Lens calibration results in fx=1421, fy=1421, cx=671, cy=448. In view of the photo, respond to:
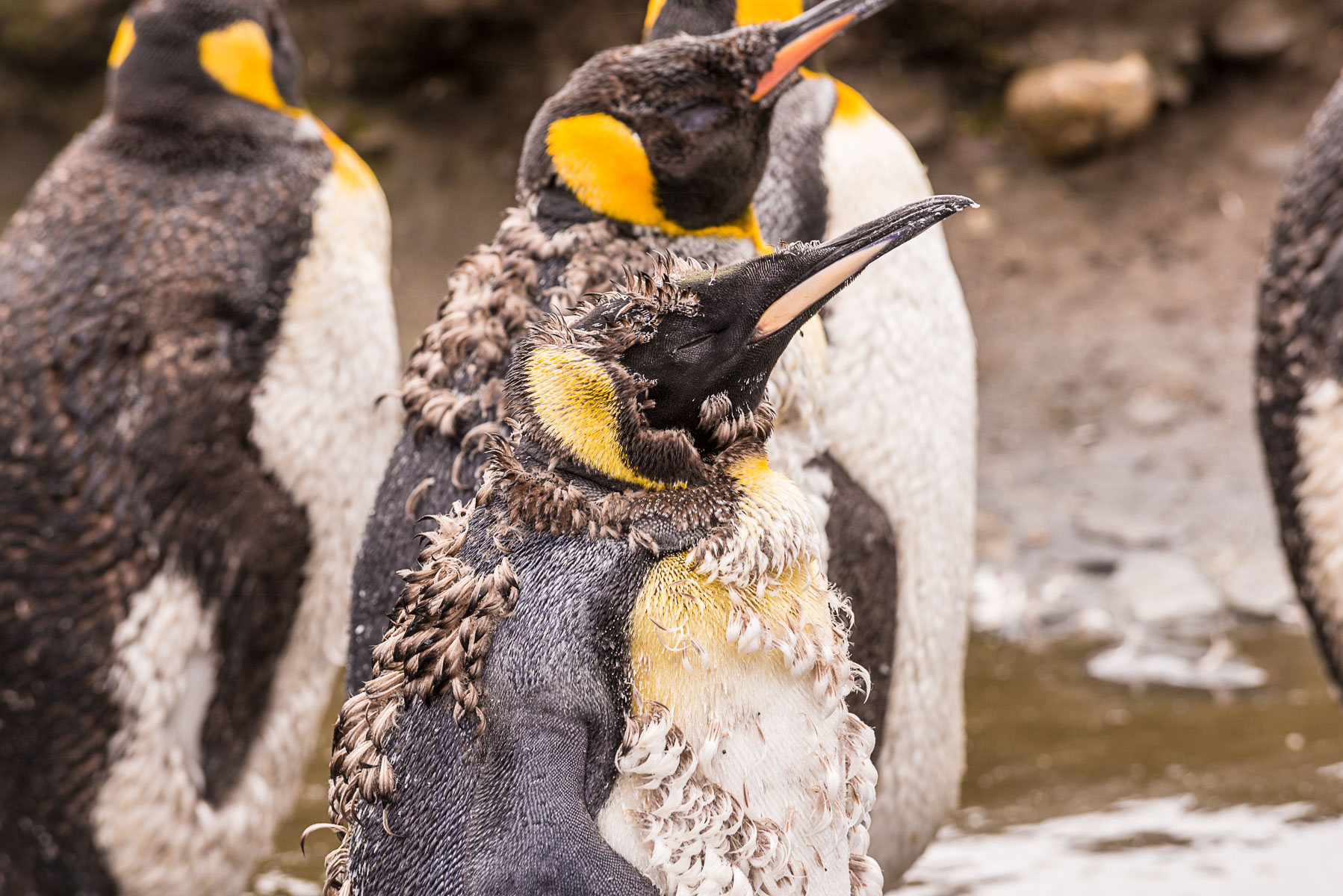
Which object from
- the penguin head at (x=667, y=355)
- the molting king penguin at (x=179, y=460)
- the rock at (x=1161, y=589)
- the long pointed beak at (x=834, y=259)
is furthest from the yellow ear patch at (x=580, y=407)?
the rock at (x=1161, y=589)

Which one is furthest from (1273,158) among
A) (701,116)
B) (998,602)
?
(701,116)

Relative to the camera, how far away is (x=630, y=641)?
3.34ft

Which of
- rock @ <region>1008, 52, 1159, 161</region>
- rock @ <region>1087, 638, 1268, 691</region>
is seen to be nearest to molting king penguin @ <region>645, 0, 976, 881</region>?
rock @ <region>1087, 638, 1268, 691</region>

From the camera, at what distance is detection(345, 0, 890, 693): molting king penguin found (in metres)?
1.45

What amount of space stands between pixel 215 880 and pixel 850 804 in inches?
57.6

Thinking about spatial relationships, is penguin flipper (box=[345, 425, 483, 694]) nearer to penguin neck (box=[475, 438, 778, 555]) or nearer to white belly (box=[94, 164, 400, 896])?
penguin neck (box=[475, 438, 778, 555])

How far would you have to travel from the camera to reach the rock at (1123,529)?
12.7ft

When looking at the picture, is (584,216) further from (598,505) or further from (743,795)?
(743,795)

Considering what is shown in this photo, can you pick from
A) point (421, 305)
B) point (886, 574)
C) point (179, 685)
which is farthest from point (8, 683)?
point (421, 305)

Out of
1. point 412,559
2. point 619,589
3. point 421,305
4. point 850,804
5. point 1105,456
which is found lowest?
point 421,305

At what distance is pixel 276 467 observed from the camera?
7.41 ft

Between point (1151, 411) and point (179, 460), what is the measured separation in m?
3.19

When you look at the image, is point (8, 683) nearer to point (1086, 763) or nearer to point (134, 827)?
point (134, 827)

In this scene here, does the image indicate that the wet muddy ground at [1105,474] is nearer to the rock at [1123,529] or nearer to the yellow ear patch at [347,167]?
the rock at [1123,529]
